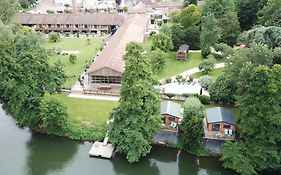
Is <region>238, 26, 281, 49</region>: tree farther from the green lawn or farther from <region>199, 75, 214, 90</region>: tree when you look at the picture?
the green lawn

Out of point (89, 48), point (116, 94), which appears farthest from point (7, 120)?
point (89, 48)

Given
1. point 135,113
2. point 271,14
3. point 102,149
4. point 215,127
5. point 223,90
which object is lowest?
point 102,149

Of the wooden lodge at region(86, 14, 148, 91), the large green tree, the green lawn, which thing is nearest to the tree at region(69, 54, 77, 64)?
the wooden lodge at region(86, 14, 148, 91)

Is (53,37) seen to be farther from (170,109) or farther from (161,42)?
(170,109)

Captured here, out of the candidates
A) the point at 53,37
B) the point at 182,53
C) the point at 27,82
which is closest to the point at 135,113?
the point at 27,82

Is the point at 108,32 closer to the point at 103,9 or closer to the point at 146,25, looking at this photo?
the point at 146,25

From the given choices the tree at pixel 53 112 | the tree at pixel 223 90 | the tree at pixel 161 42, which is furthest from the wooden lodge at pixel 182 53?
the tree at pixel 53 112

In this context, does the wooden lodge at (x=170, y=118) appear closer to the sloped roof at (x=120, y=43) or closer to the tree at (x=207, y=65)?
the sloped roof at (x=120, y=43)
